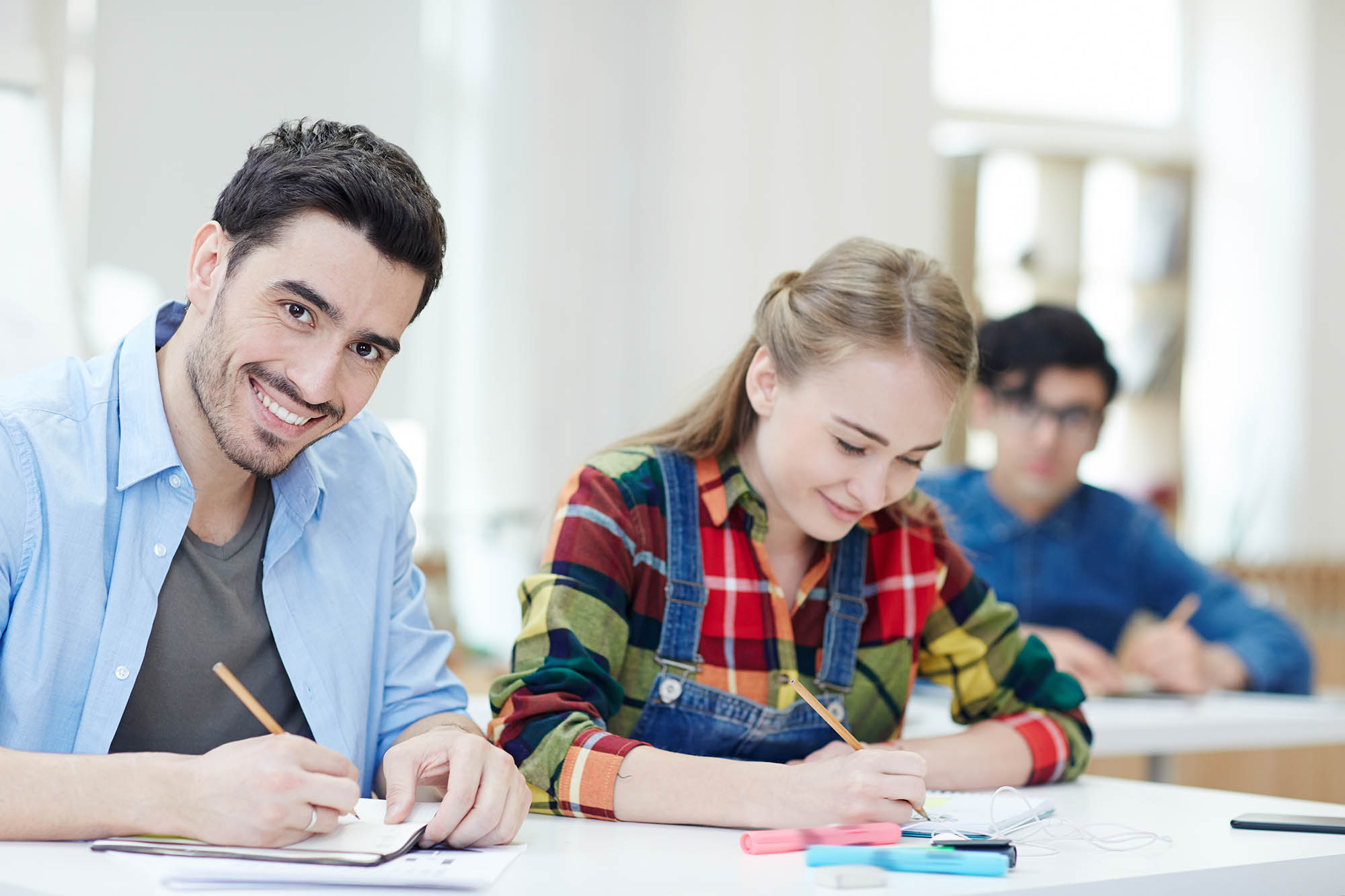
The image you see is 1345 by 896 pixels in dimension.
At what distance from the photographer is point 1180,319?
442 cm

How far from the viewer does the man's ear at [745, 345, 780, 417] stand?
1531 millimetres

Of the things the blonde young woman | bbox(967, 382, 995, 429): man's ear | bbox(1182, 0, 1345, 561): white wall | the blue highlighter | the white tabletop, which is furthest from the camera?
bbox(1182, 0, 1345, 561): white wall

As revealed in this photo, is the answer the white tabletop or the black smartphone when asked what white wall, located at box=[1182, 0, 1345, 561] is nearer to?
the white tabletop

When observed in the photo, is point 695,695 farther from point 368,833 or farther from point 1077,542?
point 1077,542

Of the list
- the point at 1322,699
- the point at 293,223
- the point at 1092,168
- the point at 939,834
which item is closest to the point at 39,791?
the point at 293,223

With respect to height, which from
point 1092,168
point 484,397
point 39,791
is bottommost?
point 39,791

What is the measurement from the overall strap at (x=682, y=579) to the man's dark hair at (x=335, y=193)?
1.32 feet

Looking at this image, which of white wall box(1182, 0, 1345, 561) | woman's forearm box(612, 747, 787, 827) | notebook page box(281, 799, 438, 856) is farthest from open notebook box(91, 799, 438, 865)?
white wall box(1182, 0, 1345, 561)

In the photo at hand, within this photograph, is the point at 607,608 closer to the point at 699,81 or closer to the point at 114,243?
the point at 114,243

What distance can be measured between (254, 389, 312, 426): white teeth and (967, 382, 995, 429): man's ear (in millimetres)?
1659

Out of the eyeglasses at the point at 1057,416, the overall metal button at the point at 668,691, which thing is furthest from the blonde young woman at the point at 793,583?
the eyeglasses at the point at 1057,416

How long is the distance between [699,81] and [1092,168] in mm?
1448

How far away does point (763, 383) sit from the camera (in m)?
1.54

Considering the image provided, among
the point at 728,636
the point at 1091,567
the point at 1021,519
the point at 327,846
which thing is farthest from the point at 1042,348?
the point at 327,846
